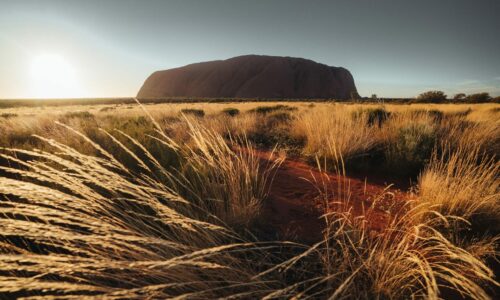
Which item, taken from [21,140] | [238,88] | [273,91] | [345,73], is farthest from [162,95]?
[21,140]

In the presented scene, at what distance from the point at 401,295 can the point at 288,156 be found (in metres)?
4.17

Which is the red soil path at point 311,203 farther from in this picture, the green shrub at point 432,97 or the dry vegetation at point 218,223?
the green shrub at point 432,97

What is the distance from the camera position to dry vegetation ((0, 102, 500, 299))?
1104mm

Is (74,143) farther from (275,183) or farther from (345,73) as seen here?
(345,73)

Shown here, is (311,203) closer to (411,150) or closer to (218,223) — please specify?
(218,223)

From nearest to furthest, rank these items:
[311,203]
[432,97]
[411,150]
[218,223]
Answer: [218,223]
[311,203]
[411,150]
[432,97]

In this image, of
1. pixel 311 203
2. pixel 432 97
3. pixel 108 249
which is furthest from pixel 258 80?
pixel 108 249

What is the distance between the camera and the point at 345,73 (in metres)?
88.1

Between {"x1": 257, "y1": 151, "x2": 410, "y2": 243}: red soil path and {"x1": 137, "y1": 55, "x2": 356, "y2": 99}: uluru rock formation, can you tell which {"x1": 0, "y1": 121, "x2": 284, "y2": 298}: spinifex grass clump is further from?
{"x1": 137, "y1": 55, "x2": 356, "y2": 99}: uluru rock formation

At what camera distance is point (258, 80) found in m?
75.3

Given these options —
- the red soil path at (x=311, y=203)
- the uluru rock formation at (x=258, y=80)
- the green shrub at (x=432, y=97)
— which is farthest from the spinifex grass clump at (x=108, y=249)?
the uluru rock formation at (x=258, y=80)

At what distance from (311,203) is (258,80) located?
247ft

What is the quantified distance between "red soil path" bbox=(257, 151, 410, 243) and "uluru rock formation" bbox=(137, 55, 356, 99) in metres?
70.2

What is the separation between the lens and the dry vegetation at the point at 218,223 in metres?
1.10
